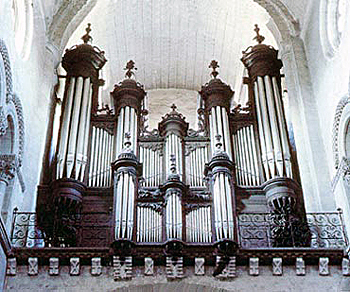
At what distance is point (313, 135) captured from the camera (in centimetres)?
1443

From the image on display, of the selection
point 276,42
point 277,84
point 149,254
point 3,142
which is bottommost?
point 149,254

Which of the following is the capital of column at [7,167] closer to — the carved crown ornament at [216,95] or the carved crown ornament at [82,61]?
the carved crown ornament at [82,61]

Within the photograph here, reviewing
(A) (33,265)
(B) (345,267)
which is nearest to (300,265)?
(B) (345,267)

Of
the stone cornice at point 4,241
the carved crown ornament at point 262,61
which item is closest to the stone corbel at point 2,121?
the stone cornice at point 4,241

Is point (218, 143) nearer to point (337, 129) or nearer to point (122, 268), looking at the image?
Answer: point (337, 129)

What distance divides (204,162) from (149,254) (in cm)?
345

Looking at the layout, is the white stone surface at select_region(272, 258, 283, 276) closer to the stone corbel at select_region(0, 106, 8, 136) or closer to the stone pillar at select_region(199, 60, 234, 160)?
the stone pillar at select_region(199, 60, 234, 160)

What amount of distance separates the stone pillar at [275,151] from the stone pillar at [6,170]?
197 inches

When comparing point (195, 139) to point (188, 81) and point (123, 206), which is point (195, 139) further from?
point (188, 81)

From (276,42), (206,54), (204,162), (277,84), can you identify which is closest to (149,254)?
(204,162)

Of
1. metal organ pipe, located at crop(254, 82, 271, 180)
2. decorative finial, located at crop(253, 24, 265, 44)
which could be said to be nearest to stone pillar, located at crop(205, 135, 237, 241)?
metal organ pipe, located at crop(254, 82, 271, 180)

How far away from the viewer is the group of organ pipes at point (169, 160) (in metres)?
12.7

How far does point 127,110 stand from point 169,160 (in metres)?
1.84

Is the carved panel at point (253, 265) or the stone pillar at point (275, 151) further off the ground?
the stone pillar at point (275, 151)
